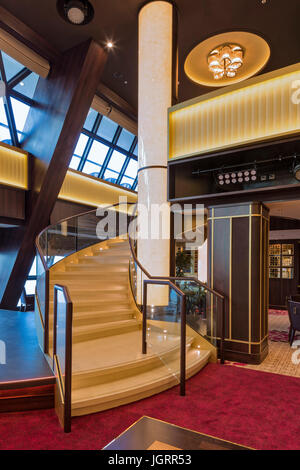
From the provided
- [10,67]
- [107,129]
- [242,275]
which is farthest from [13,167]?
[242,275]

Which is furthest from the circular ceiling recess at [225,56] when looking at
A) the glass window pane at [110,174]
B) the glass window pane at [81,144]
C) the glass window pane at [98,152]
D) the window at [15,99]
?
the glass window pane at [110,174]

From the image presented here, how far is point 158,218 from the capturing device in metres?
5.58

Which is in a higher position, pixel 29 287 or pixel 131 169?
pixel 131 169

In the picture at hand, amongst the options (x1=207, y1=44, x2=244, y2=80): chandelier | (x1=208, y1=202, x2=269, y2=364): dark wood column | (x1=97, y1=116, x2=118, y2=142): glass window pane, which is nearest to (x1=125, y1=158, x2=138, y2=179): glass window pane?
(x1=97, y1=116, x2=118, y2=142): glass window pane

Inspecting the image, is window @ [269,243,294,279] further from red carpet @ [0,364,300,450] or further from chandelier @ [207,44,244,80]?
red carpet @ [0,364,300,450]

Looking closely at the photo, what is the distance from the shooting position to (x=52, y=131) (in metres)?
7.26

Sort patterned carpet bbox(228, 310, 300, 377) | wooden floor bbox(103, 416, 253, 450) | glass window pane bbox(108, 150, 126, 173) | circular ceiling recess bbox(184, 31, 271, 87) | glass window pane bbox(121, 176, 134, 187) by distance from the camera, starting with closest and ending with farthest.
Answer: wooden floor bbox(103, 416, 253, 450)
patterned carpet bbox(228, 310, 300, 377)
circular ceiling recess bbox(184, 31, 271, 87)
glass window pane bbox(108, 150, 126, 173)
glass window pane bbox(121, 176, 134, 187)

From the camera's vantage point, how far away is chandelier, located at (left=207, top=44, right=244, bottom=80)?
6.75 m

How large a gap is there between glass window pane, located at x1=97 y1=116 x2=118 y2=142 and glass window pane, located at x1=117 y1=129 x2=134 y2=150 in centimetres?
43

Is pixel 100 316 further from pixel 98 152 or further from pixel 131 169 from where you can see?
pixel 131 169

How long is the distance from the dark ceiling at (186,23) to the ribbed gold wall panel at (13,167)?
2576mm

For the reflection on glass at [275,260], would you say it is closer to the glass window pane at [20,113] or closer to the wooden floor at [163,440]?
the glass window pane at [20,113]

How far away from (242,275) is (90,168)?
26.3 ft

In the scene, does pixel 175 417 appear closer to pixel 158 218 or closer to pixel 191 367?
pixel 191 367
